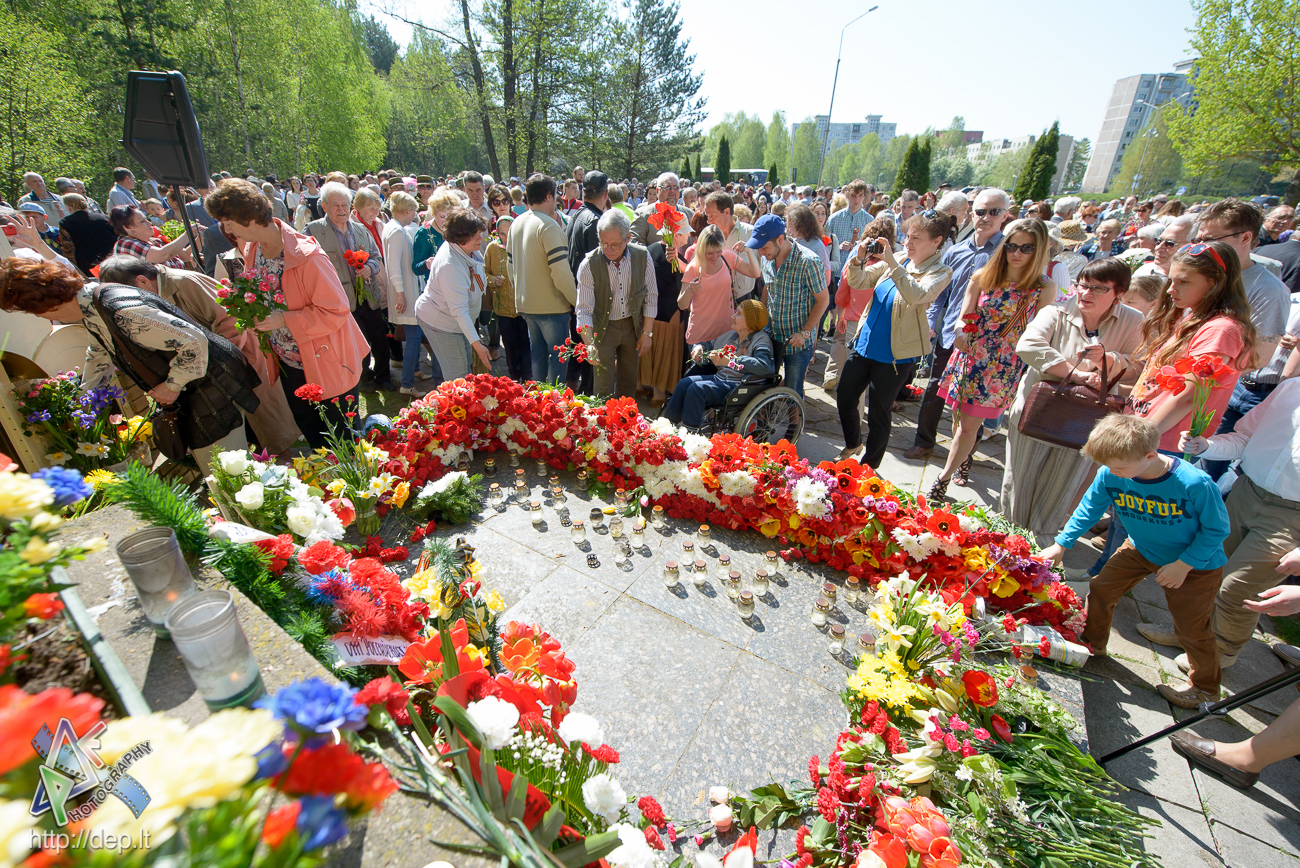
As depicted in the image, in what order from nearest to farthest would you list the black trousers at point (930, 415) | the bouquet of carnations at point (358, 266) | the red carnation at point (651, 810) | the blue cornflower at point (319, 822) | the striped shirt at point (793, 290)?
1. the blue cornflower at point (319, 822)
2. the red carnation at point (651, 810)
3. the striped shirt at point (793, 290)
4. the black trousers at point (930, 415)
5. the bouquet of carnations at point (358, 266)

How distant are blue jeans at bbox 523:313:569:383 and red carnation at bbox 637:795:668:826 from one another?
3723 mm

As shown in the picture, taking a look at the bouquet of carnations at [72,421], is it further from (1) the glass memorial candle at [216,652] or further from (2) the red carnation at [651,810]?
(2) the red carnation at [651,810]

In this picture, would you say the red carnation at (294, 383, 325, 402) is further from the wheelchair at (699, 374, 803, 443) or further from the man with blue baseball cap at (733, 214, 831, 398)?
the man with blue baseball cap at (733, 214, 831, 398)

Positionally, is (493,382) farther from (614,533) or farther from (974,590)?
(974,590)

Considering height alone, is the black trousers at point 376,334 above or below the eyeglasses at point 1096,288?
below

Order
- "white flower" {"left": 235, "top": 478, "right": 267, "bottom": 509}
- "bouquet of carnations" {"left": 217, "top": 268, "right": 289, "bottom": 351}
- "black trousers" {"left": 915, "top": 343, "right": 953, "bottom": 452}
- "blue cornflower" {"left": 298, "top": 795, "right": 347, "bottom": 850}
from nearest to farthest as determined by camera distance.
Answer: "blue cornflower" {"left": 298, "top": 795, "right": 347, "bottom": 850}
"white flower" {"left": 235, "top": 478, "right": 267, "bottom": 509}
"bouquet of carnations" {"left": 217, "top": 268, "right": 289, "bottom": 351}
"black trousers" {"left": 915, "top": 343, "right": 953, "bottom": 452}

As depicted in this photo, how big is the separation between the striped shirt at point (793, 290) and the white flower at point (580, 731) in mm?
3872

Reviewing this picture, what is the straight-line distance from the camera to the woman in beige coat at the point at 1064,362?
10.8 ft

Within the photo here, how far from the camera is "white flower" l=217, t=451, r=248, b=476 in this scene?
7.86 feet

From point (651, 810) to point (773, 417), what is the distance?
336 centimetres

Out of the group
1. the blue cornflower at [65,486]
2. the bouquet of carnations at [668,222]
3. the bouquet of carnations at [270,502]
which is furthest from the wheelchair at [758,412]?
the blue cornflower at [65,486]

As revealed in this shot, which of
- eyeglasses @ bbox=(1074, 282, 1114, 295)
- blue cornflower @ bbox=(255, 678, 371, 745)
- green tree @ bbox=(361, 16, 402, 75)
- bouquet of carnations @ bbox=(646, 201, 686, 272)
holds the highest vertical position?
green tree @ bbox=(361, 16, 402, 75)

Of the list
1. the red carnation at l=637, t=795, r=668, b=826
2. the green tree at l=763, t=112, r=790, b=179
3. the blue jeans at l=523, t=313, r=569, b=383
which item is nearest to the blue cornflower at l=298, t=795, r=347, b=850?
the red carnation at l=637, t=795, r=668, b=826

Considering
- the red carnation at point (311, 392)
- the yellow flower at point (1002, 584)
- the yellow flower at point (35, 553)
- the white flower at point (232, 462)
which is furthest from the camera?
the red carnation at point (311, 392)
